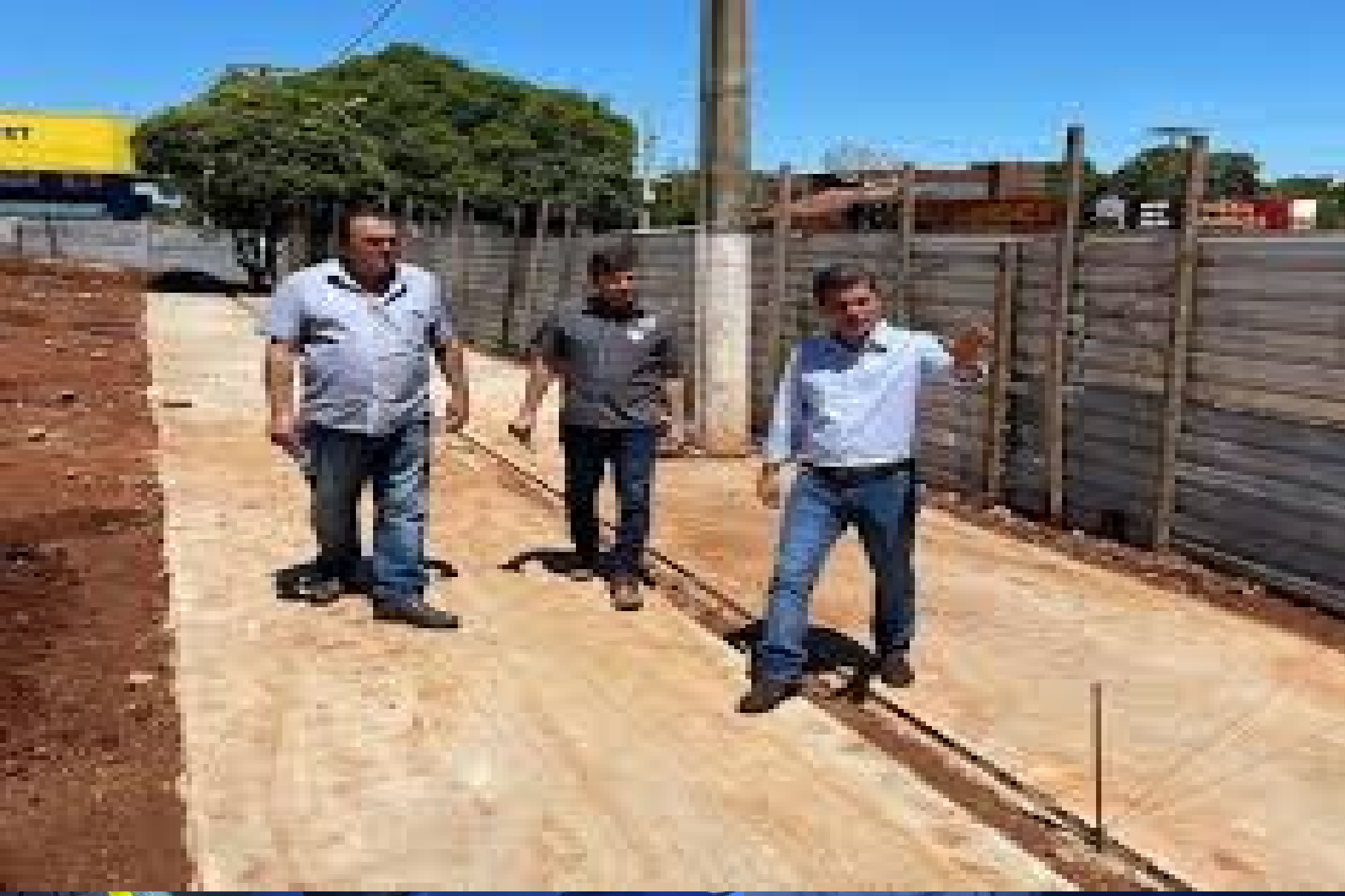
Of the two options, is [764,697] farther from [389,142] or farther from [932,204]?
[389,142]

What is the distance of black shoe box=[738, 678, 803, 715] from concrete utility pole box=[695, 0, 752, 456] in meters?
7.10

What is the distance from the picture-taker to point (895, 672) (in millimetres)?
7246

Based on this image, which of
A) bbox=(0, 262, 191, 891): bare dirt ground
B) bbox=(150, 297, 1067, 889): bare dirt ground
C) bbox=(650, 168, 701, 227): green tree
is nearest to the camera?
bbox=(150, 297, 1067, 889): bare dirt ground

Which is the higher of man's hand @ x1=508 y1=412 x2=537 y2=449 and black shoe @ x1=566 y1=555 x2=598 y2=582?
man's hand @ x1=508 y1=412 x2=537 y2=449

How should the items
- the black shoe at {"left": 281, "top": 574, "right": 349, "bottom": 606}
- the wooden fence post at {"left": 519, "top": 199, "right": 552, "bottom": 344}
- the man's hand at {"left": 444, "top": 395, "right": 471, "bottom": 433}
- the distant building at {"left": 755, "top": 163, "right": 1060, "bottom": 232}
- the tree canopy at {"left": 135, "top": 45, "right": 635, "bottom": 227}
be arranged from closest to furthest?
the man's hand at {"left": 444, "top": 395, "right": 471, "bottom": 433} → the black shoe at {"left": 281, "top": 574, "right": 349, "bottom": 606} → the wooden fence post at {"left": 519, "top": 199, "right": 552, "bottom": 344} → the distant building at {"left": 755, "top": 163, "right": 1060, "bottom": 232} → the tree canopy at {"left": 135, "top": 45, "right": 635, "bottom": 227}

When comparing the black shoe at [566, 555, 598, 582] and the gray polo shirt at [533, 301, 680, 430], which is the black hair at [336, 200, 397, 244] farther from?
the black shoe at [566, 555, 598, 582]

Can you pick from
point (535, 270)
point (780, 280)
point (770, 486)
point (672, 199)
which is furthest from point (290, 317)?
point (672, 199)

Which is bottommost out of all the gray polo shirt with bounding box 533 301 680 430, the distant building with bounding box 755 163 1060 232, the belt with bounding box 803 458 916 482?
the belt with bounding box 803 458 916 482

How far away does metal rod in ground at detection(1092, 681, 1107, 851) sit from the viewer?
18.3 ft

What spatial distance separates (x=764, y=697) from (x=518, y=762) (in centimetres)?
111

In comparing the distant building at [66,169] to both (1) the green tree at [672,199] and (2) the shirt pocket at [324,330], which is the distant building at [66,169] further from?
(2) the shirt pocket at [324,330]

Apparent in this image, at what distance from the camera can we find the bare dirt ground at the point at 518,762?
208 inches

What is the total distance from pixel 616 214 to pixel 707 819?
56.6m

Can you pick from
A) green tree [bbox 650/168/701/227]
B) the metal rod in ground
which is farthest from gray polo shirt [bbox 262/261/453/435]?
green tree [bbox 650/168/701/227]
